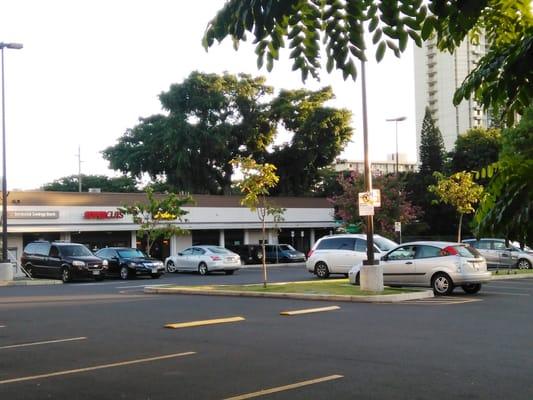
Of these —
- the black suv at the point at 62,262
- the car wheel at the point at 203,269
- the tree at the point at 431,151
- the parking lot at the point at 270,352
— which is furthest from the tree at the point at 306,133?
the parking lot at the point at 270,352

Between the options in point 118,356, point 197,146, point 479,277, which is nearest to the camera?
point 118,356

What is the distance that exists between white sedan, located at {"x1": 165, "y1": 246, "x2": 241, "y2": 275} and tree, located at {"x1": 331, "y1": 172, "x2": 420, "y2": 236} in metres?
15.2

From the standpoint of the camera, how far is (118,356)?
30.8ft

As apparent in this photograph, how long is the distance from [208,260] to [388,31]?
29849mm

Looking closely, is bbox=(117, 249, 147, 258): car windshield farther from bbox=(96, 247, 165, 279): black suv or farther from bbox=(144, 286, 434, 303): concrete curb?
bbox=(144, 286, 434, 303): concrete curb

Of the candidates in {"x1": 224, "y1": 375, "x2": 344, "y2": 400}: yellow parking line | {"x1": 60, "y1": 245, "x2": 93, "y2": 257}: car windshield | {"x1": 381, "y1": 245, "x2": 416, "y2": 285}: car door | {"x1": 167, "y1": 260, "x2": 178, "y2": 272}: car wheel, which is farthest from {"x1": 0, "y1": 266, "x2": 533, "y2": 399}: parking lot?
{"x1": 167, "y1": 260, "x2": 178, "y2": 272}: car wheel

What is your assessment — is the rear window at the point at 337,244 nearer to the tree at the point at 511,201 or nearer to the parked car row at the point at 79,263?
the parked car row at the point at 79,263

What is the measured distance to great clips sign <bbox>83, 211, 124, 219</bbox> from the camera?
40969 mm

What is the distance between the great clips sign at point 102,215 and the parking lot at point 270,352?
81.8ft

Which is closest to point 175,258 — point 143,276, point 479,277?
point 143,276

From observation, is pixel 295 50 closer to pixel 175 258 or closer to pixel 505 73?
pixel 505 73

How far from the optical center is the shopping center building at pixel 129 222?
38625 mm

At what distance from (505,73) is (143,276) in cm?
3106

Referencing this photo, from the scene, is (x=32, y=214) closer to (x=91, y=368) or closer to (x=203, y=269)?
(x=203, y=269)
